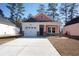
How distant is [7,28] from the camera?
30.3ft

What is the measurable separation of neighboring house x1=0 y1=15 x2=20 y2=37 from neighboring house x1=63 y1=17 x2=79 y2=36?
2.36m

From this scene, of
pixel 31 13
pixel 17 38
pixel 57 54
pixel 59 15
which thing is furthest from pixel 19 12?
pixel 57 54

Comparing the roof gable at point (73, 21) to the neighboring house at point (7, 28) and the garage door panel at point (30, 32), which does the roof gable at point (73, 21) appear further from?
the neighboring house at point (7, 28)

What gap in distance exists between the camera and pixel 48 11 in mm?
9492

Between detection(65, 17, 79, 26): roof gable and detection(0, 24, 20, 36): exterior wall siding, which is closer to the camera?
detection(65, 17, 79, 26): roof gable

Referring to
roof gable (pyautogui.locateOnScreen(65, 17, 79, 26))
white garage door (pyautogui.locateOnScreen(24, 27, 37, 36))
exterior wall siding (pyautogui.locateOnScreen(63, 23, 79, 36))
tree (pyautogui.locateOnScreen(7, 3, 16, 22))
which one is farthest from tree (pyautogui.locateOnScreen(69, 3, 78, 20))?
tree (pyautogui.locateOnScreen(7, 3, 16, 22))

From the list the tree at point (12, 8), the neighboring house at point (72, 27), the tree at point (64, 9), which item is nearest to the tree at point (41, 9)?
the tree at point (64, 9)

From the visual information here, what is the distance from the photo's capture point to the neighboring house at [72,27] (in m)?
8.87

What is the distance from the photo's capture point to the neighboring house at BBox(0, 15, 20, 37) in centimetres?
905

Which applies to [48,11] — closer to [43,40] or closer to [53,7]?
[53,7]

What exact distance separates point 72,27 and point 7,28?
10.3ft

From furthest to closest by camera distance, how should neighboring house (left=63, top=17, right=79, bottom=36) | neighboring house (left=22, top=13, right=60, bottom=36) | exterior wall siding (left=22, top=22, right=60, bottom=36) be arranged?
neighboring house (left=22, top=13, right=60, bottom=36), exterior wall siding (left=22, top=22, right=60, bottom=36), neighboring house (left=63, top=17, right=79, bottom=36)

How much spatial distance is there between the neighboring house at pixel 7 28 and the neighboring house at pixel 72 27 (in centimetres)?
236

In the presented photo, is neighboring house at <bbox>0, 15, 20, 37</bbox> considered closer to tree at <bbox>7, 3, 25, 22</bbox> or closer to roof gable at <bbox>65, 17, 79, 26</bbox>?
tree at <bbox>7, 3, 25, 22</bbox>
